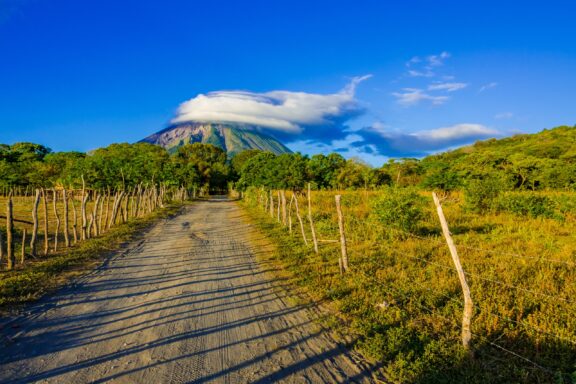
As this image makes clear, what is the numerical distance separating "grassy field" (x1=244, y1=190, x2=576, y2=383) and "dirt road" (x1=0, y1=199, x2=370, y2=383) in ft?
2.88

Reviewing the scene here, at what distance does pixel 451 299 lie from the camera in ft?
19.5

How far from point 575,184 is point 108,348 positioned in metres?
34.0

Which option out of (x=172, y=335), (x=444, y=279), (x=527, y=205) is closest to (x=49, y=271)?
(x=172, y=335)

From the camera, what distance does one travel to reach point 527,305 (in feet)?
19.1

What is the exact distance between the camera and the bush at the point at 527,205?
15398mm

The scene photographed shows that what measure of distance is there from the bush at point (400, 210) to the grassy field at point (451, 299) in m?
0.05

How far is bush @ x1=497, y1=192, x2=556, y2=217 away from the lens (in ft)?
50.5

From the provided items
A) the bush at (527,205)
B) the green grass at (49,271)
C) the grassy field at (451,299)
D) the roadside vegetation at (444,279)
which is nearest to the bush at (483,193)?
the roadside vegetation at (444,279)

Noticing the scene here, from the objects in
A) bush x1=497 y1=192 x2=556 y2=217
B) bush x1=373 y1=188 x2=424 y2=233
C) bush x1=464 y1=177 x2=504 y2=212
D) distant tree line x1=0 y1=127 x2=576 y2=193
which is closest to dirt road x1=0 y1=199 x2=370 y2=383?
bush x1=373 y1=188 x2=424 y2=233

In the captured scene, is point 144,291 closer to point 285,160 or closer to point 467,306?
point 467,306

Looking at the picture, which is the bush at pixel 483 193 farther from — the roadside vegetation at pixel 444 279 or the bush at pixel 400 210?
the bush at pixel 400 210

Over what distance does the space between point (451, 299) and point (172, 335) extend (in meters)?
4.80

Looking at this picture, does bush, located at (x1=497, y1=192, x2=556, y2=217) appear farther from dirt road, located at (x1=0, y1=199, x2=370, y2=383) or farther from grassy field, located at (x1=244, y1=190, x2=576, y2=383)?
dirt road, located at (x1=0, y1=199, x2=370, y2=383)

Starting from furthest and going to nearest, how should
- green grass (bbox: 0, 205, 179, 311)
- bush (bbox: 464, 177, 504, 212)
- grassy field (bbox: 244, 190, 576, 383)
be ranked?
bush (bbox: 464, 177, 504, 212) < green grass (bbox: 0, 205, 179, 311) < grassy field (bbox: 244, 190, 576, 383)
